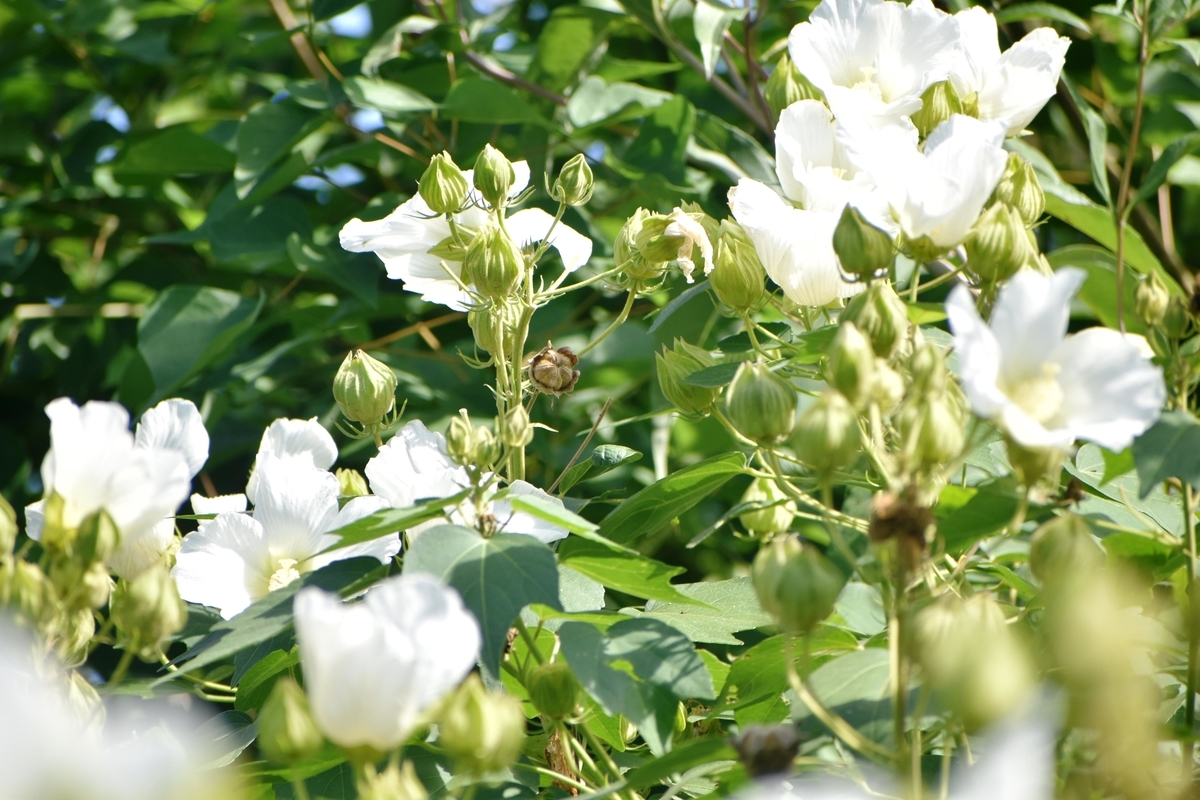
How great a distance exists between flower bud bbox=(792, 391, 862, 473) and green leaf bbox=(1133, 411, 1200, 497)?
15 centimetres

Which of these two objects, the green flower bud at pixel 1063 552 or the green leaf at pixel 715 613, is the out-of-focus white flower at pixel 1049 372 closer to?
the green flower bud at pixel 1063 552

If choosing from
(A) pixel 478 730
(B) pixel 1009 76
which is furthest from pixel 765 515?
(A) pixel 478 730

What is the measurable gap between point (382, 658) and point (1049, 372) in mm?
372

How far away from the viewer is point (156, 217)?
81.0 inches

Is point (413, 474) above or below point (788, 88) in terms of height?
below

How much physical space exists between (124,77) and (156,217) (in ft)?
0.83

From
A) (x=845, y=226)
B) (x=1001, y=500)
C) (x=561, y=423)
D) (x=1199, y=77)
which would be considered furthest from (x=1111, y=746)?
(x=1199, y=77)

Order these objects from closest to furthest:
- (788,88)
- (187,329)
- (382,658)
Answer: (382,658)
(788,88)
(187,329)

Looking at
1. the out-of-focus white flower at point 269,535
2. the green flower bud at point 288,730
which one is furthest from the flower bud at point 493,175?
the green flower bud at point 288,730

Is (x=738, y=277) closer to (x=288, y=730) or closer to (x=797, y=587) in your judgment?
(x=797, y=587)

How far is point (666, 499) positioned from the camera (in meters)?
0.86

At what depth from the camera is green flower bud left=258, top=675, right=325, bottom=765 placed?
0.52 m

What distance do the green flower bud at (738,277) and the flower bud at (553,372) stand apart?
0.14 metres

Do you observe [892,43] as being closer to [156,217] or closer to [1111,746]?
[1111,746]
